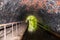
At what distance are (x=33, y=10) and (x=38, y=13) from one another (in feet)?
0.61

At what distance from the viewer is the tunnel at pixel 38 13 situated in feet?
Answer: 15.2

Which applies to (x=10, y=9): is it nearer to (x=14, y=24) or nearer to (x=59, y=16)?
(x=14, y=24)

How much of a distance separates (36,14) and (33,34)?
64 centimetres

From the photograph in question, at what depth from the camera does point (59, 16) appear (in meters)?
4.69

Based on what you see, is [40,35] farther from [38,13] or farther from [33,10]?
[33,10]

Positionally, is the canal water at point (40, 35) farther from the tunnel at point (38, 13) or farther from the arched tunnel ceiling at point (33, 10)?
the arched tunnel ceiling at point (33, 10)

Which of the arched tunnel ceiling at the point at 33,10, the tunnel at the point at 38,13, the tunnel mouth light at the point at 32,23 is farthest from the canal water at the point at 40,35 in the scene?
the arched tunnel ceiling at the point at 33,10

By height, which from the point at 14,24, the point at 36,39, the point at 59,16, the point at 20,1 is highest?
the point at 20,1

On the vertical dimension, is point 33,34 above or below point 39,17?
below

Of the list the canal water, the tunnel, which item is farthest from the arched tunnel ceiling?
the canal water

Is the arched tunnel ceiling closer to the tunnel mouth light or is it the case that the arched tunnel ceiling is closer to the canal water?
the tunnel mouth light

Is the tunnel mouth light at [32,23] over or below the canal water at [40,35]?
over

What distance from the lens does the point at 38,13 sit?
4.81m

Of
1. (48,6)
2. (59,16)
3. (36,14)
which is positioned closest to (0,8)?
(36,14)
